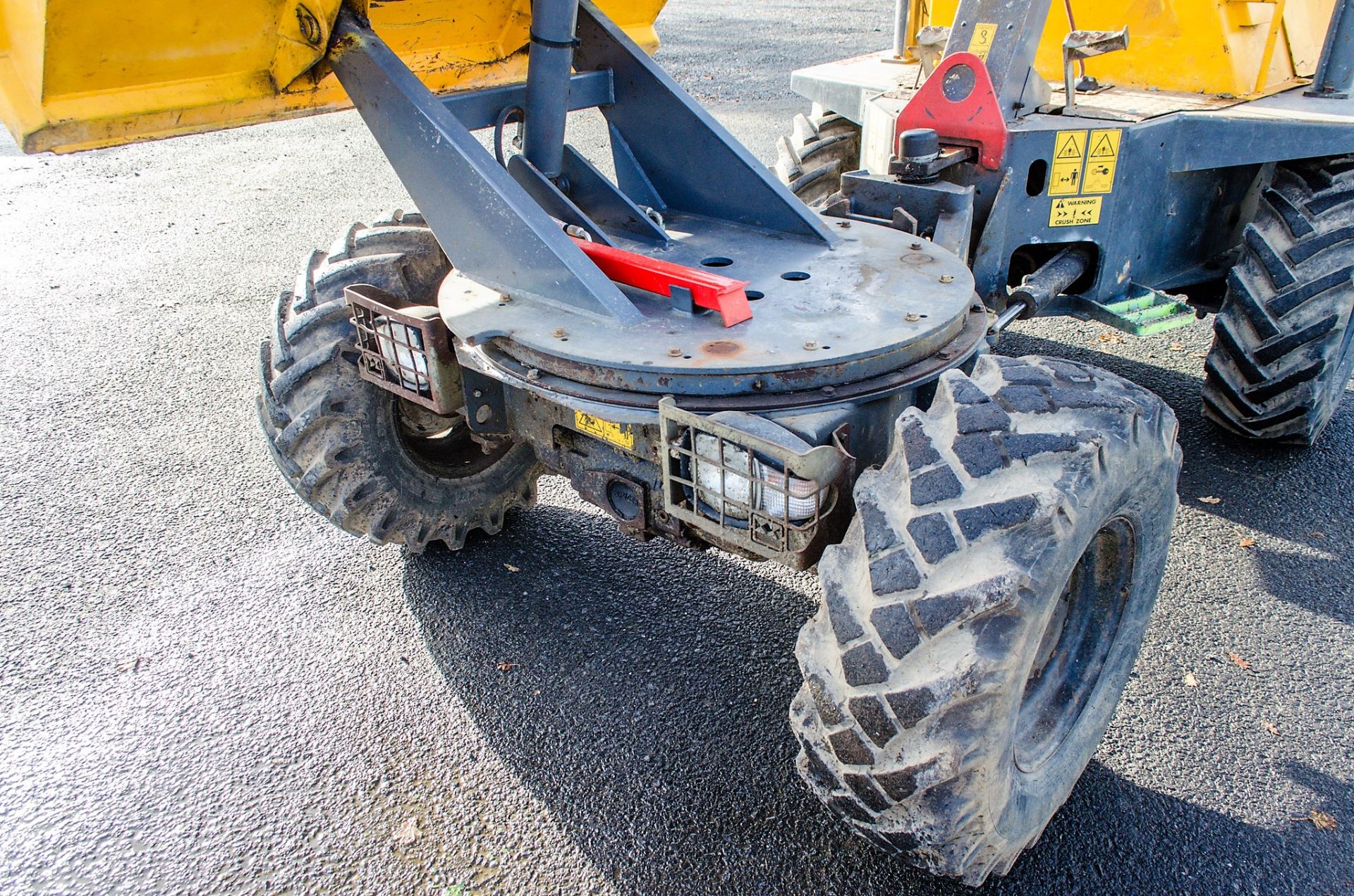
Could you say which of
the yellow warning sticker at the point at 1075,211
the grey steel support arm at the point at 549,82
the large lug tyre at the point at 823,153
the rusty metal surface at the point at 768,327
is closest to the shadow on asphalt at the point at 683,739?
the rusty metal surface at the point at 768,327

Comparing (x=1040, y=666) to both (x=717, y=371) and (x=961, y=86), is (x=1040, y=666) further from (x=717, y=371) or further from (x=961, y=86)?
(x=961, y=86)

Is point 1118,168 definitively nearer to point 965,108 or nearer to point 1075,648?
point 965,108

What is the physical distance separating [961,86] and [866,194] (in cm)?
54

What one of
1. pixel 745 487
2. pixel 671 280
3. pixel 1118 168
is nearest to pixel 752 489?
pixel 745 487

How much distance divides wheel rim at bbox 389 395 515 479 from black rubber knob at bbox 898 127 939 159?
66.6 inches

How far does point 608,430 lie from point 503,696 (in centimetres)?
113

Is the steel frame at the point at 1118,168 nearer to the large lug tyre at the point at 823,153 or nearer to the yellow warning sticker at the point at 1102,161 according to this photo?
the yellow warning sticker at the point at 1102,161

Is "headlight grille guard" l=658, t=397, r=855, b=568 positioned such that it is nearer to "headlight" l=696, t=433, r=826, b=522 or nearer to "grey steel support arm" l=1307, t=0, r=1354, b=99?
"headlight" l=696, t=433, r=826, b=522

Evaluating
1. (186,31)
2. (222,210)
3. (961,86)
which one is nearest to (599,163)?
(222,210)

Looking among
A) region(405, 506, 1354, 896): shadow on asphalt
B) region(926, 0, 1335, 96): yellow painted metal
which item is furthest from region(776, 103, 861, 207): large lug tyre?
region(405, 506, 1354, 896): shadow on asphalt

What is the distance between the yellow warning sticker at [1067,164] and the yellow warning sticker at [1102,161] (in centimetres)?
3

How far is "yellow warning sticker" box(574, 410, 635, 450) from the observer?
244cm

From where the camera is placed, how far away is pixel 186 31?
231 cm

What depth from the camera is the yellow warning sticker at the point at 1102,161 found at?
12.0 feet
